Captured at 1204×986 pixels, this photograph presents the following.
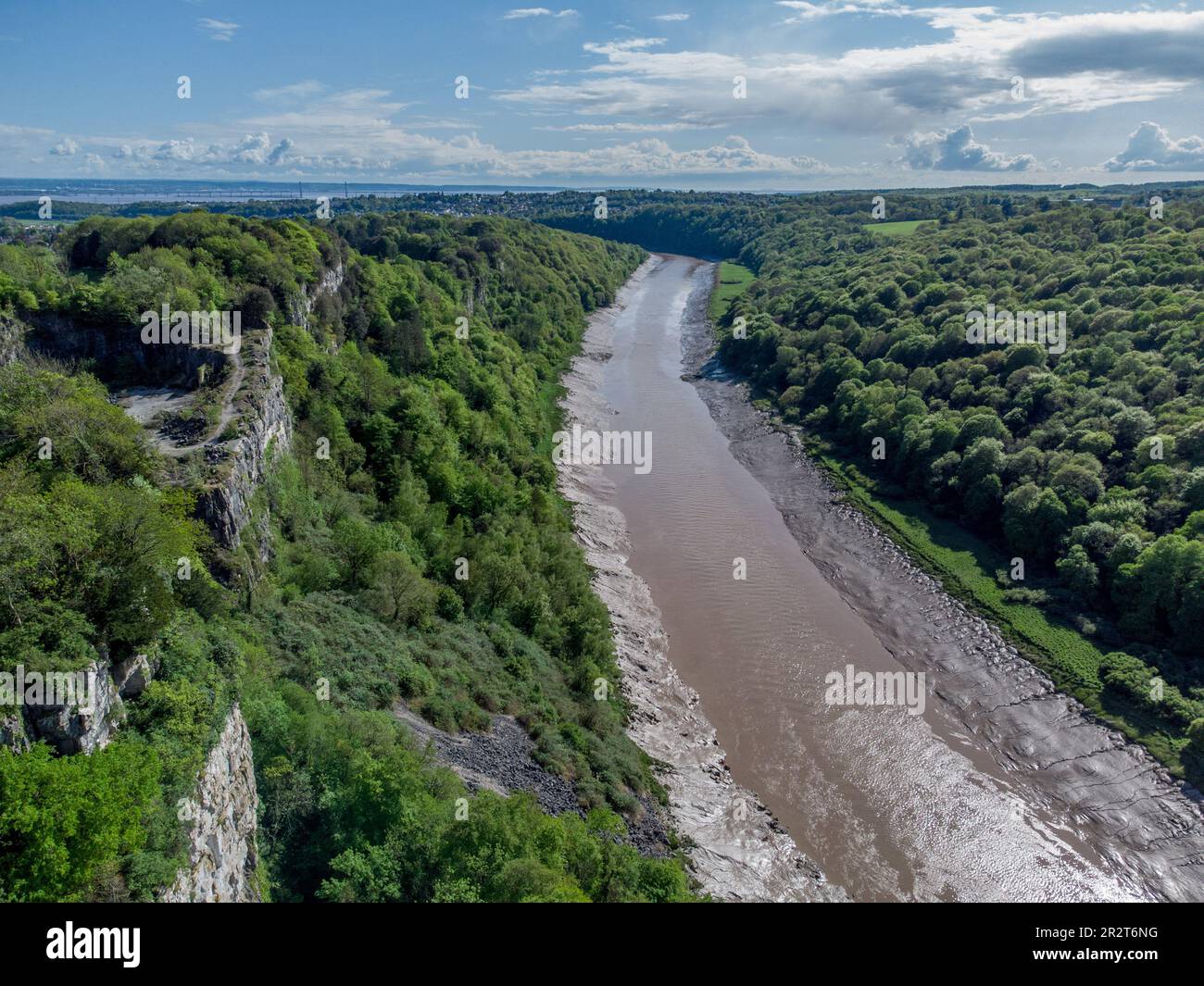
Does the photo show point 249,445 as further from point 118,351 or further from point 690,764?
point 690,764

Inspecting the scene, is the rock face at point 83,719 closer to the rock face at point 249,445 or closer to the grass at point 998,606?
the rock face at point 249,445

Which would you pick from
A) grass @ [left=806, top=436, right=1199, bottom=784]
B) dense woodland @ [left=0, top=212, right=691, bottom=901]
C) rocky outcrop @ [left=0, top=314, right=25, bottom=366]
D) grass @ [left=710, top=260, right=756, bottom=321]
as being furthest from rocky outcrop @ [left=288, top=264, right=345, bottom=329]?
grass @ [left=710, top=260, right=756, bottom=321]

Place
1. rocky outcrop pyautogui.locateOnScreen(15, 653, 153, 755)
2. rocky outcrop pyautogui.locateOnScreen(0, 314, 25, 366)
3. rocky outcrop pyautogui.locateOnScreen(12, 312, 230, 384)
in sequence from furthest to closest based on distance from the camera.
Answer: rocky outcrop pyautogui.locateOnScreen(12, 312, 230, 384) → rocky outcrop pyautogui.locateOnScreen(0, 314, 25, 366) → rocky outcrop pyautogui.locateOnScreen(15, 653, 153, 755)

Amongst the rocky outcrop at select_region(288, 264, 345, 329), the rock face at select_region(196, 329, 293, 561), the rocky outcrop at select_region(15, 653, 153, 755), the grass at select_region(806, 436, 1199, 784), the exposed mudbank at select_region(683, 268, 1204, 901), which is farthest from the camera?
the rocky outcrop at select_region(288, 264, 345, 329)

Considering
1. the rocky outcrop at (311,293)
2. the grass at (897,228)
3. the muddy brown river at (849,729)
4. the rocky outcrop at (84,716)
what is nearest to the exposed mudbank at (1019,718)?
the muddy brown river at (849,729)

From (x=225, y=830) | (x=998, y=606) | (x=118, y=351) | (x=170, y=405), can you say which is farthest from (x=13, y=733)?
(x=998, y=606)

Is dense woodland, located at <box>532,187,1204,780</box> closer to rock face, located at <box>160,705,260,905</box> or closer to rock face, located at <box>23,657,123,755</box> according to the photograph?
rock face, located at <box>160,705,260,905</box>
